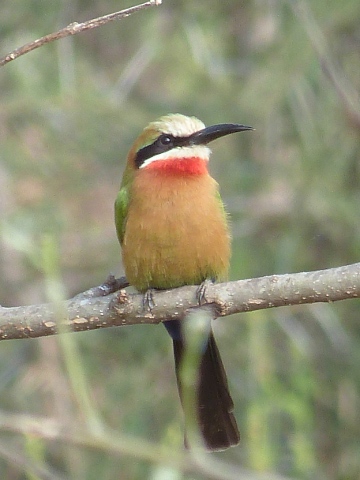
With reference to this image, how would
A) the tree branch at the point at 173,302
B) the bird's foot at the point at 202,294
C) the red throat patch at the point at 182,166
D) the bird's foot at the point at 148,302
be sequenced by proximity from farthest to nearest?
the red throat patch at the point at 182,166 → the bird's foot at the point at 148,302 → the bird's foot at the point at 202,294 → the tree branch at the point at 173,302

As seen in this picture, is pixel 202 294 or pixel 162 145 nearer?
pixel 202 294

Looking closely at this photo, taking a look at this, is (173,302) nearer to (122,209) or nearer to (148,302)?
(148,302)

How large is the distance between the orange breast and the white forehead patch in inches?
5.8

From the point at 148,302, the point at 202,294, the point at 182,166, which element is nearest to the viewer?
the point at 202,294

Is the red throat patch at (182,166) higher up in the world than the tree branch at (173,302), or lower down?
higher up

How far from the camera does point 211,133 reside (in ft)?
9.32

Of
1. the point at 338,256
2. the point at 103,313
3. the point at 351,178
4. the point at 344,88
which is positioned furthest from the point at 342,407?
the point at 103,313

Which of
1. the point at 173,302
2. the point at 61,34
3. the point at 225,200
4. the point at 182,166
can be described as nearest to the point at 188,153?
the point at 182,166

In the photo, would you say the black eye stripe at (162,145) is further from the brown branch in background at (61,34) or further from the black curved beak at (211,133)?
the brown branch in background at (61,34)

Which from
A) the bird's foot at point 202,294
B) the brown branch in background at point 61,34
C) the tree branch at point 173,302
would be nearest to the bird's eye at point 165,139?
the tree branch at point 173,302

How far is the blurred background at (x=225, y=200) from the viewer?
4012mm

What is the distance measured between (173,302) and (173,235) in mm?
507

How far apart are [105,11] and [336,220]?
1531 mm

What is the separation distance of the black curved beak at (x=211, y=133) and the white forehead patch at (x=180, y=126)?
18mm
